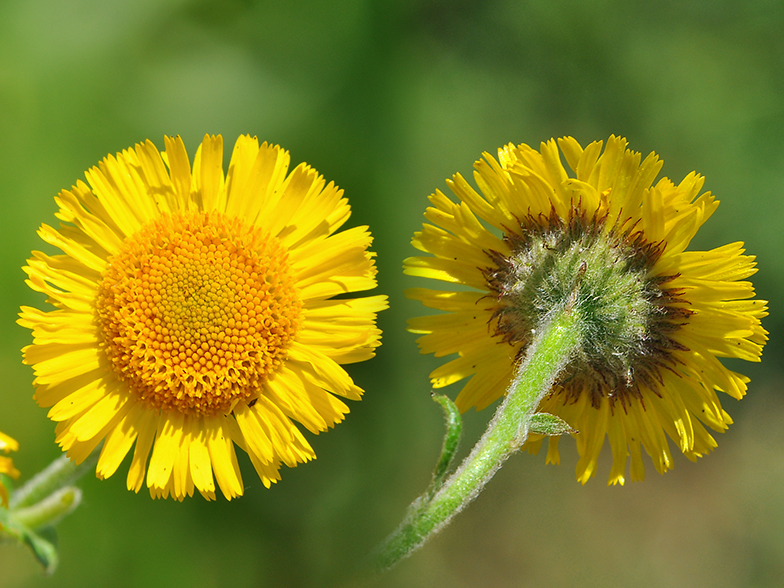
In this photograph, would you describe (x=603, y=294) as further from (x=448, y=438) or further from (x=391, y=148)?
(x=391, y=148)

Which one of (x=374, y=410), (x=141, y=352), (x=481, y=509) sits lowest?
(x=481, y=509)

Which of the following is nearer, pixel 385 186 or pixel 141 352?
pixel 141 352

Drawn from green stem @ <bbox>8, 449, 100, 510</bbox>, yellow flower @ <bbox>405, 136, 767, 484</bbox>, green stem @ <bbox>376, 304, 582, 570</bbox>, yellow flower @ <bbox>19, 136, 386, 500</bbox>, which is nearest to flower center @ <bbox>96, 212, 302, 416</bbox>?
yellow flower @ <bbox>19, 136, 386, 500</bbox>

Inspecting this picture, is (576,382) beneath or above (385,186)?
beneath

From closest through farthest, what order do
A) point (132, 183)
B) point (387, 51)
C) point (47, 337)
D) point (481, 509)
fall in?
point (47, 337)
point (132, 183)
point (387, 51)
point (481, 509)

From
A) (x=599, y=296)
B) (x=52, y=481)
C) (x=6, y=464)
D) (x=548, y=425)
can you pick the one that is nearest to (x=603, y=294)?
(x=599, y=296)

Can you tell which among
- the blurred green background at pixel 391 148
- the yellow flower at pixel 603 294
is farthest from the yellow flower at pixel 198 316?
the blurred green background at pixel 391 148

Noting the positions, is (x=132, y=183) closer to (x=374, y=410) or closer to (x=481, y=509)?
(x=374, y=410)

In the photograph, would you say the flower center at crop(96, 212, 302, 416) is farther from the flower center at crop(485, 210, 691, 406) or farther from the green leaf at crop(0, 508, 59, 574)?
the flower center at crop(485, 210, 691, 406)

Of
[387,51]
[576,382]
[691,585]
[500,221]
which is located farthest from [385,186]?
[691,585]
